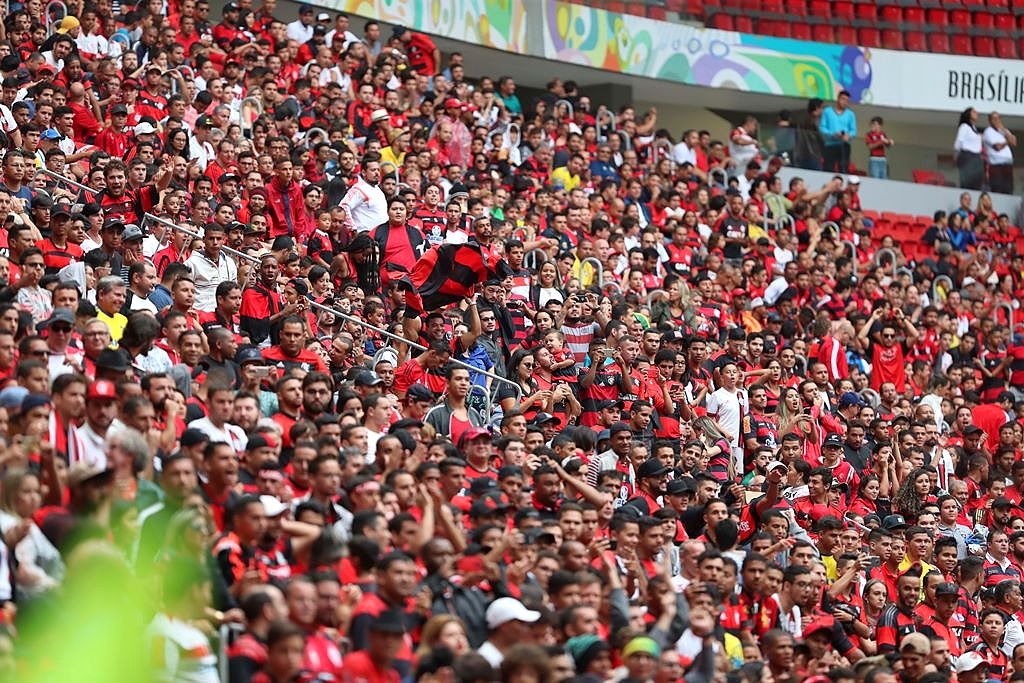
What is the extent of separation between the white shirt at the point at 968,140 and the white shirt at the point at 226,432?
16847 mm

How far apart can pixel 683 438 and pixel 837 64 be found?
43.8 ft

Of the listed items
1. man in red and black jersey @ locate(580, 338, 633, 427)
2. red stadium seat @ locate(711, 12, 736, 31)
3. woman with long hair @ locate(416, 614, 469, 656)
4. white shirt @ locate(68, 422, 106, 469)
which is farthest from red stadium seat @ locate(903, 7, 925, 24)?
woman with long hair @ locate(416, 614, 469, 656)

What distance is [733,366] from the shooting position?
1420cm

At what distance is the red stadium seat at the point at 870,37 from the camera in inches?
1016

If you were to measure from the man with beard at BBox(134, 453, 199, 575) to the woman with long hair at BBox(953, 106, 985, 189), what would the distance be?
17.9 metres

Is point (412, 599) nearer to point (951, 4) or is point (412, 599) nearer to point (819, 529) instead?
point (819, 529)

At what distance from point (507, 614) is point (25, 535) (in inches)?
80.9

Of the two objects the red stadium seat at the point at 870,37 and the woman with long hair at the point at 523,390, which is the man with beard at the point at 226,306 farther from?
the red stadium seat at the point at 870,37

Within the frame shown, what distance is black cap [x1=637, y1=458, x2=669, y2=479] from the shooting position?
11.6 meters

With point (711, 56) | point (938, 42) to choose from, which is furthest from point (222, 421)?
point (938, 42)

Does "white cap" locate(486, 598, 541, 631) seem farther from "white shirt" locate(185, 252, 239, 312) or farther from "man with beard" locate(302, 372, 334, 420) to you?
"white shirt" locate(185, 252, 239, 312)

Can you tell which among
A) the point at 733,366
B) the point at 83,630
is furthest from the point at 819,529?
the point at 83,630

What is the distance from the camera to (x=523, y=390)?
12.6 metres

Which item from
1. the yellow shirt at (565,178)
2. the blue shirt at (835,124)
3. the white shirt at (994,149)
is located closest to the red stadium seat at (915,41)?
the blue shirt at (835,124)
